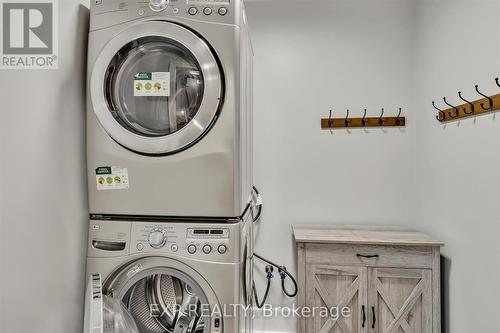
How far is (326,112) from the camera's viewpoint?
2328 millimetres

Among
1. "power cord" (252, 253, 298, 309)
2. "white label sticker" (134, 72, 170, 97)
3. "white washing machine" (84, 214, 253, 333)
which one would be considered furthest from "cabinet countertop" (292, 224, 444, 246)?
"white label sticker" (134, 72, 170, 97)

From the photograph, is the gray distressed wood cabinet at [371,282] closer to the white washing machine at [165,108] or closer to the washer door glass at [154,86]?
the white washing machine at [165,108]

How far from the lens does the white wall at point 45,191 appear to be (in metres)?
1.04

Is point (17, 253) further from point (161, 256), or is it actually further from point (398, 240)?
point (398, 240)

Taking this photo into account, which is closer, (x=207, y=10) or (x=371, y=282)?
(x=207, y=10)

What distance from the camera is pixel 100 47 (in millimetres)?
1322

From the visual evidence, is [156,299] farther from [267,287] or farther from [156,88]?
[267,287]

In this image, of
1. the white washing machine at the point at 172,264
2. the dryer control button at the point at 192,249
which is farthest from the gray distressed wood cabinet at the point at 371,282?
the dryer control button at the point at 192,249

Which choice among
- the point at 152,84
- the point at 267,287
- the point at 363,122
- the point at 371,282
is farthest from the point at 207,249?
the point at 363,122

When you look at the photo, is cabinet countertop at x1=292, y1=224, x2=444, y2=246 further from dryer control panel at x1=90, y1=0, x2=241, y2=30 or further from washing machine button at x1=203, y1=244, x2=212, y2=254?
dryer control panel at x1=90, y1=0, x2=241, y2=30

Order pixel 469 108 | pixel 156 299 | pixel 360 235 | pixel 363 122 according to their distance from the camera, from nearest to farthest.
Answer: pixel 156 299 → pixel 469 108 → pixel 360 235 → pixel 363 122

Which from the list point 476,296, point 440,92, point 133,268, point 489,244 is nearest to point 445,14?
point 440,92

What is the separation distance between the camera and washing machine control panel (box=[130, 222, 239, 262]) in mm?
1271

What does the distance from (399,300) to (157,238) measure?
4.84 feet
